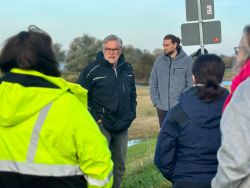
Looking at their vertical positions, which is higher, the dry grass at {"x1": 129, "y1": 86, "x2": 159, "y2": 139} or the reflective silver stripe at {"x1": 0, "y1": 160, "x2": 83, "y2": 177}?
the reflective silver stripe at {"x1": 0, "y1": 160, "x2": 83, "y2": 177}

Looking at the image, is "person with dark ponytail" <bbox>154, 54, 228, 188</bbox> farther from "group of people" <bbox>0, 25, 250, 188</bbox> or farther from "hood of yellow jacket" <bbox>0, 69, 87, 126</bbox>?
"hood of yellow jacket" <bbox>0, 69, 87, 126</bbox>

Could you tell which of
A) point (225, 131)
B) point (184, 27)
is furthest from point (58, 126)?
point (184, 27)

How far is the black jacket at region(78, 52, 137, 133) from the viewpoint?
6695 mm

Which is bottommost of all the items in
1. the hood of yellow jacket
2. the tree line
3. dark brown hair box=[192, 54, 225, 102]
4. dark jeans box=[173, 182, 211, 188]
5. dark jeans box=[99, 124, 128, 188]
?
the tree line

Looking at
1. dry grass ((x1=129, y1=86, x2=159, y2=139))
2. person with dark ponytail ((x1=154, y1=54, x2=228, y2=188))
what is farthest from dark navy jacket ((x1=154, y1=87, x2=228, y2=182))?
dry grass ((x1=129, y1=86, x2=159, y2=139))

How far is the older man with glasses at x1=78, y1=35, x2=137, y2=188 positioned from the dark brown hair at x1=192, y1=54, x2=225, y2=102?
2.65 meters

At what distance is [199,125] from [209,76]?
1.26 ft

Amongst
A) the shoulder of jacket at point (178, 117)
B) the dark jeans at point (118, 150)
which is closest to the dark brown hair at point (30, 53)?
the shoulder of jacket at point (178, 117)

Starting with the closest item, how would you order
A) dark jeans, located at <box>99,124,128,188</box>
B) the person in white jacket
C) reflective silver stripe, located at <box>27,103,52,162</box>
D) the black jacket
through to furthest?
the person in white jacket
reflective silver stripe, located at <box>27,103,52,162</box>
the black jacket
dark jeans, located at <box>99,124,128,188</box>

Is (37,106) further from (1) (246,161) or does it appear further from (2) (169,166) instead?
(2) (169,166)

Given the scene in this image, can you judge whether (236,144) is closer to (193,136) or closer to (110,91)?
(193,136)

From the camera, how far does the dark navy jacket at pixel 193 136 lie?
13.4 ft

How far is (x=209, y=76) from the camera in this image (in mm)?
4098

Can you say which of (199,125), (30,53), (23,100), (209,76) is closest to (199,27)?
(209,76)
